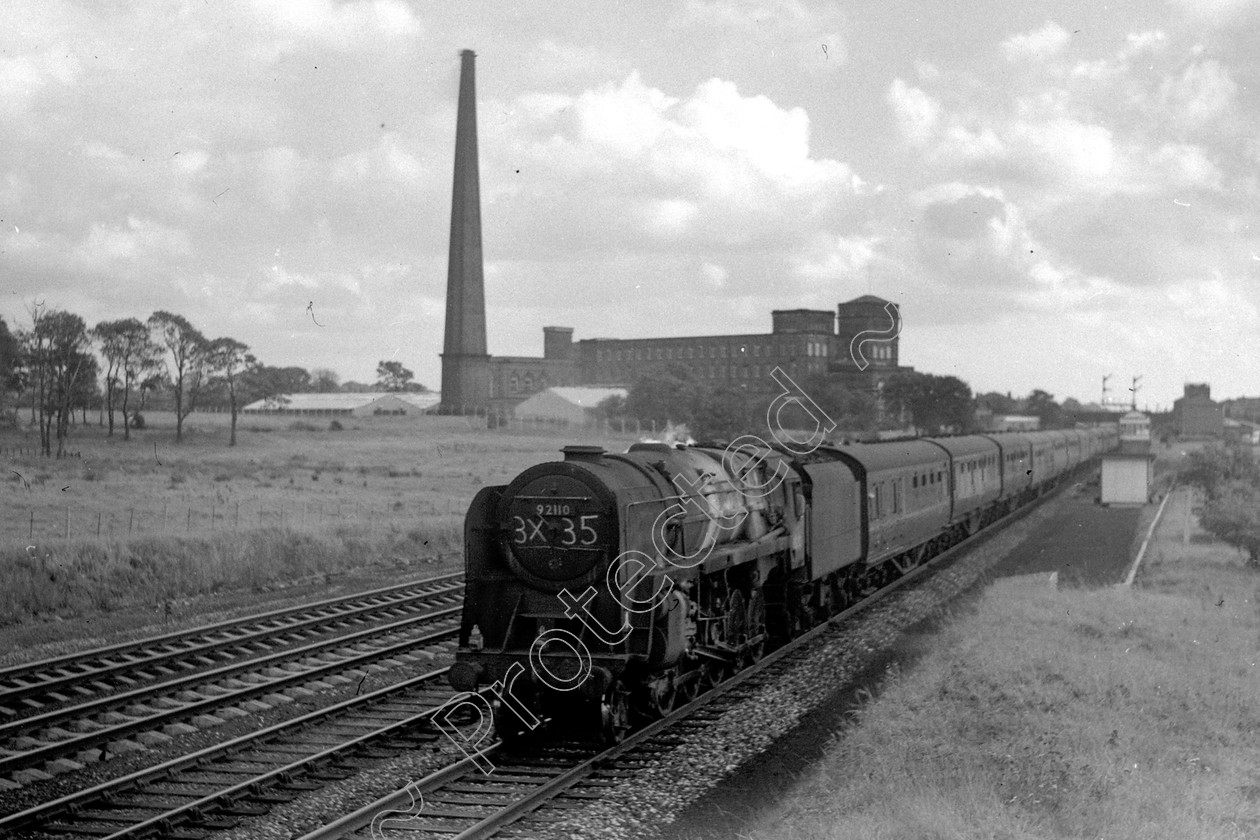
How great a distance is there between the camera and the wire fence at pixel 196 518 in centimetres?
2527

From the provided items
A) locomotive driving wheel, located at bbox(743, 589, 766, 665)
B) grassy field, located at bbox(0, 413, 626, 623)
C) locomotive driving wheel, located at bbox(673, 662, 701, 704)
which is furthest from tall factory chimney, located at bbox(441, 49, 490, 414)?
locomotive driving wheel, located at bbox(673, 662, 701, 704)

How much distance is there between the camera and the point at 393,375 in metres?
83.2

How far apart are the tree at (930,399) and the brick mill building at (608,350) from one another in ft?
3.23

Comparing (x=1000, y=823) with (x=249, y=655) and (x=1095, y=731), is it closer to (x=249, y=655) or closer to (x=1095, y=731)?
Answer: (x=1095, y=731)

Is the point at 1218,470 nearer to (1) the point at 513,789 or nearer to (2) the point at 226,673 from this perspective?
(2) the point at 226,673

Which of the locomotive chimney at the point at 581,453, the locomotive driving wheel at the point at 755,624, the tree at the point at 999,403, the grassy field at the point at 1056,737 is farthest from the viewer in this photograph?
the tree at the point at 999,403

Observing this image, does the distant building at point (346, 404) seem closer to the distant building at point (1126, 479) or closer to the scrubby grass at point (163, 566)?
the scrubby grass at point (163, 566)

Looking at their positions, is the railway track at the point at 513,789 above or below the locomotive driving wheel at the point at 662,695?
below

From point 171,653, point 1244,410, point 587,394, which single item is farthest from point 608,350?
point 1244,410

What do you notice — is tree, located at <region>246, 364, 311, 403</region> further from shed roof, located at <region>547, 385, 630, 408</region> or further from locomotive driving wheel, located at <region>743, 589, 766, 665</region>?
locomotive driving wheel, located at <region>743, 589, 766, 665</region>

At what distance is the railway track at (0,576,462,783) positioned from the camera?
1193cm

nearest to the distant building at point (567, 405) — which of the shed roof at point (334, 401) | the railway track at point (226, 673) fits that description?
the shed roof at point (334, 401)

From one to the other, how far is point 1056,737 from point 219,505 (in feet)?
83.0

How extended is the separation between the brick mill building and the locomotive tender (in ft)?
69.0
